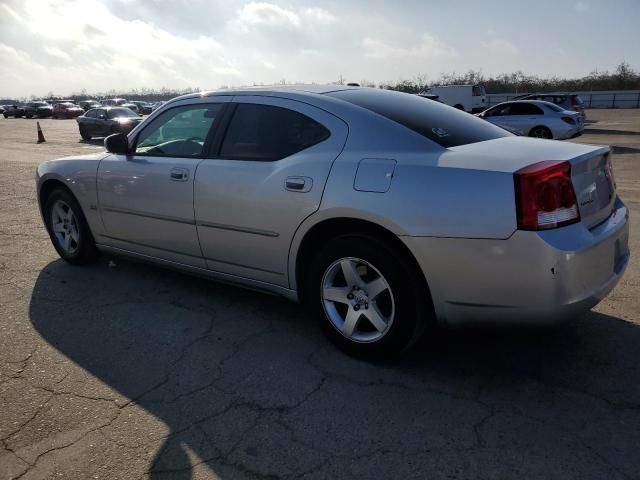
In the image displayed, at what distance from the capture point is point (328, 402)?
277 cm

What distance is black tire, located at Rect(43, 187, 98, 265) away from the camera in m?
4.86

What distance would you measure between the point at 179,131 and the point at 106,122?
20.3 metres

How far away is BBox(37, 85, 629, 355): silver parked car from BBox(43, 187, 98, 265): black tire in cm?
72

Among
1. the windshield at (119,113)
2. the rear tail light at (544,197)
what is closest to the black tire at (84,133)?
the windshield at (119,113)

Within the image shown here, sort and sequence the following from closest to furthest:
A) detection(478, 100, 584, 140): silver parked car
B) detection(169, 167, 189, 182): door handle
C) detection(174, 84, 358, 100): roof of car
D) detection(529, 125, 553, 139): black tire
Result: detection(174, 84, 358, 100): roof of car < detection(169, 167, 189, 182): door handle < detection(478, 100, 584, 140): silver parked car < detection(529, 125, 553, 139): black tire

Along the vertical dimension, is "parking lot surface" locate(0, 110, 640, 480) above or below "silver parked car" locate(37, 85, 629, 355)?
below

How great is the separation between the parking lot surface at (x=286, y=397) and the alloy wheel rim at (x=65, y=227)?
904 millimetres

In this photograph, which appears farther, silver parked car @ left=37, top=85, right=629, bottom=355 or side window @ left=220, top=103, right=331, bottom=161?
side window @ left=220, top=103, right=331, bottom=161

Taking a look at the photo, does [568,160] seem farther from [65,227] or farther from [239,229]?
[65,227]

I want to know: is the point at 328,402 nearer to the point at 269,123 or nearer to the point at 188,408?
the point at 188,408

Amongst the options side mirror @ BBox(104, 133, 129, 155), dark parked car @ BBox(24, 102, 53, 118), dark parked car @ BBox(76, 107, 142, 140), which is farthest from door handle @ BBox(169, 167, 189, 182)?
dark parked car @ BBox(24, 102, 53, 118)

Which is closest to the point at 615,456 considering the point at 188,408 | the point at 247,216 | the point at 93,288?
the point at 188,408

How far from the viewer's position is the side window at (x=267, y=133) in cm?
335

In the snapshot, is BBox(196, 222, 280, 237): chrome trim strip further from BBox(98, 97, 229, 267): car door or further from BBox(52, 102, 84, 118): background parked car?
BBox(52, 102, 84, 118): background parked car
